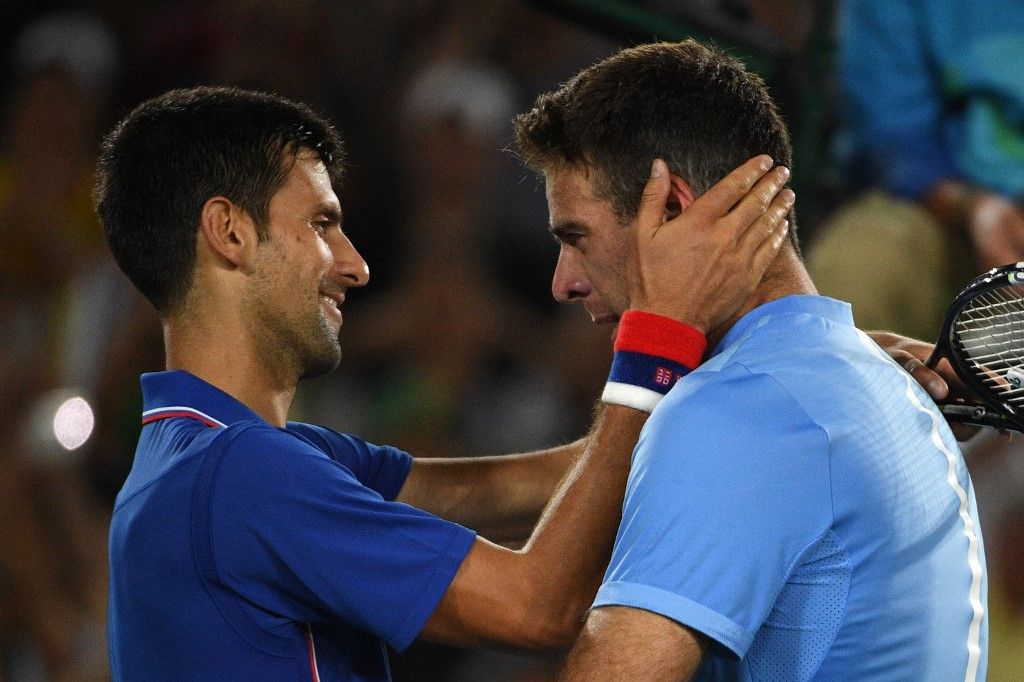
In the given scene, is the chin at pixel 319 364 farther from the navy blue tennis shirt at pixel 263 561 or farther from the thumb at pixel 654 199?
the thumb at pixel 654 199

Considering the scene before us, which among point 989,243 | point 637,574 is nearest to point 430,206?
point 989,243

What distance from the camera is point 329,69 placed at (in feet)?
15.4

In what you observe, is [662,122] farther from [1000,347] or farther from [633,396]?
[1000,347]

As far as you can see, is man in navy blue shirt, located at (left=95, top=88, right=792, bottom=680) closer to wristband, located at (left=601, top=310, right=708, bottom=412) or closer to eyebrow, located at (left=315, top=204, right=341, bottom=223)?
wristband, located at (left=601, top=310, right=708, bottom=412)

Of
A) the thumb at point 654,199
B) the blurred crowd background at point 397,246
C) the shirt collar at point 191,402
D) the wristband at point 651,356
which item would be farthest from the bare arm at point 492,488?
the blurred crowd background at point 397,246

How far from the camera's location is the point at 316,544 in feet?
5.01

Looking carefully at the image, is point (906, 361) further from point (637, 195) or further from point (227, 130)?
point (227, 130)

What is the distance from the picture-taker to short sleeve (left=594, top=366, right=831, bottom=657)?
1.26m

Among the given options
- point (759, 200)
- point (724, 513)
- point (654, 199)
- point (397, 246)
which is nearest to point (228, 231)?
point (654, 199)

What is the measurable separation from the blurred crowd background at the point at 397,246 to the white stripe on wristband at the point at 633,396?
195cm

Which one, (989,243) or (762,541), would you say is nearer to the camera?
(762,541)

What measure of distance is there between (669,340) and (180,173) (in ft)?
2.55

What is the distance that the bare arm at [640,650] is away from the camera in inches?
49.6

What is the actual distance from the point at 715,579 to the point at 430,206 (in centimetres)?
336
